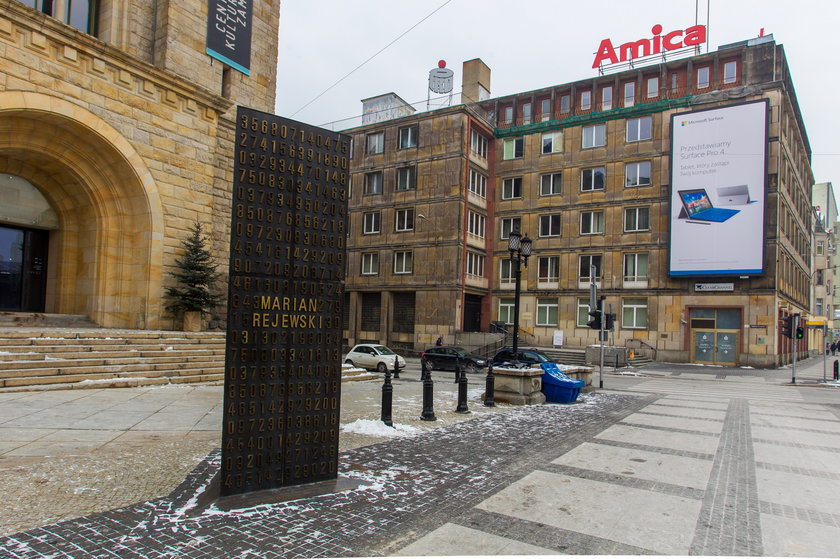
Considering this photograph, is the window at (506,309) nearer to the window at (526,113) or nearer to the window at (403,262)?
the window at (403,262)

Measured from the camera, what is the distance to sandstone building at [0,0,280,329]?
57.6ft

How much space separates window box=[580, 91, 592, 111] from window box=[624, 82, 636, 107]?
253 cm

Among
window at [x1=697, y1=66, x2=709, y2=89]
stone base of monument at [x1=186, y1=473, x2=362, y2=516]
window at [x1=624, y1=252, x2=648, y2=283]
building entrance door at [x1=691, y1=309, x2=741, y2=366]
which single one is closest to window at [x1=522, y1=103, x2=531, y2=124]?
window at [x1=697, y1=66, x2=709, y2=89]

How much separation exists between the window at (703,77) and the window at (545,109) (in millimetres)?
10495

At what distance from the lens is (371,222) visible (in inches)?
1704

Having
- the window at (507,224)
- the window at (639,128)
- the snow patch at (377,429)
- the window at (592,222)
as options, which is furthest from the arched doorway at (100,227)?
the window at (639,128)

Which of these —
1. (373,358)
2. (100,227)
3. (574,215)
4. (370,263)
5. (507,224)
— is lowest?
(373,358)

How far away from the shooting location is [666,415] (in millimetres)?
12891

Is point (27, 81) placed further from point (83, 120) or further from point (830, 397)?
point (830, 397)

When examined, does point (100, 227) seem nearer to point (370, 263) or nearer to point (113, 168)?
point (113, 168)

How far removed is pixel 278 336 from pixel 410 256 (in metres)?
34.9

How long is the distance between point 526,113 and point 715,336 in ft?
71.8

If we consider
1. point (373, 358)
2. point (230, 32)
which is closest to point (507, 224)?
point (373, 358)

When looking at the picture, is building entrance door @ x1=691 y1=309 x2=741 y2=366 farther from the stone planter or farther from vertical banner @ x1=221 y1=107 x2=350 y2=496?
vertical banner @ x1=221 y1=107 x2=350 y2=496
